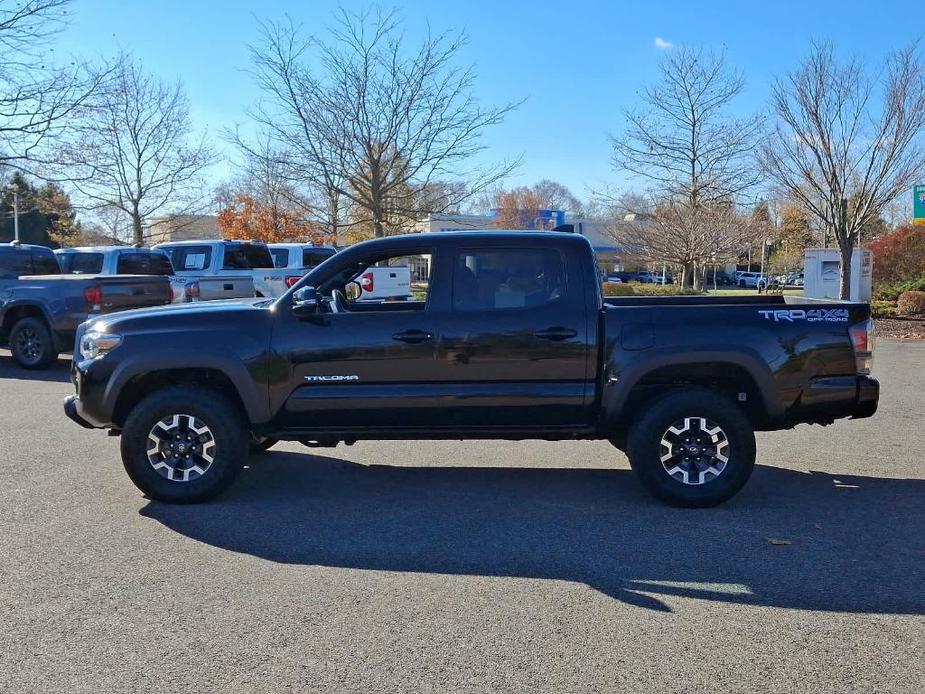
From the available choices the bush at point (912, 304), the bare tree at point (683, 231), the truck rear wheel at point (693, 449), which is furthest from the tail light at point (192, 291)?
the bush at point (912, 304)

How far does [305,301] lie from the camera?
562 cm

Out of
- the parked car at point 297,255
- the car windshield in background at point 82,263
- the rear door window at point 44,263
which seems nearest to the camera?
the rear door window at point 44,263

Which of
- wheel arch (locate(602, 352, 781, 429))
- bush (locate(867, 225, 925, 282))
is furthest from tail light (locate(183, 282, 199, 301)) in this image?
bush (locate(867, 225, 925, 282))

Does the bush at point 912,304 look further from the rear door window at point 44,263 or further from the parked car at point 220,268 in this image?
the rear door window at point 44,263

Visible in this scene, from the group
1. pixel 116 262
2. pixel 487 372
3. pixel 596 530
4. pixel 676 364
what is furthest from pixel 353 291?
pixel 116 262

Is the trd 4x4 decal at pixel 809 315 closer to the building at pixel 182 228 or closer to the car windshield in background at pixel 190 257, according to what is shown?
the car windshield in background at pixel 190 257

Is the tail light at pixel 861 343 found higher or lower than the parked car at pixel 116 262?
lower

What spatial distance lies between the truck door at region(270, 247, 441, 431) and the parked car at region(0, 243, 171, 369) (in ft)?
24.7

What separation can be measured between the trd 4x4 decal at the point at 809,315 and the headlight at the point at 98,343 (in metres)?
4.57

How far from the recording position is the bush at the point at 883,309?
2167 centimetres

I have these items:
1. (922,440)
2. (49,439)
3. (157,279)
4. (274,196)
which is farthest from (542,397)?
(274,196)

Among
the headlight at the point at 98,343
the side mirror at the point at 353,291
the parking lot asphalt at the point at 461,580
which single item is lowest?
the parking lot asphalt at the point at 461,580

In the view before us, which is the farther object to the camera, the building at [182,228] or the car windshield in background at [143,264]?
the building at [182,228]

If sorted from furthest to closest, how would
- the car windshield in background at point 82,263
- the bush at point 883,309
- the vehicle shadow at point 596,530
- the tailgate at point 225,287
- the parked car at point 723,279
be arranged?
the parked car at point 723,279
the bush at point 883,309
the tailgate at point 225,287
the car windshield in background at point 82,263
the vehicle shadow at point 596,530
